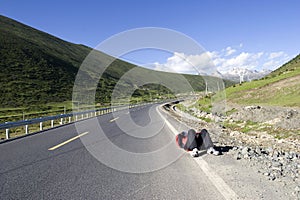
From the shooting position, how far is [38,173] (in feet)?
19.1

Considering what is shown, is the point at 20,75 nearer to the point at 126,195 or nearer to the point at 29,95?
the point at 29,95

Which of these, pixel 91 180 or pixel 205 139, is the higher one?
pixel 205 139

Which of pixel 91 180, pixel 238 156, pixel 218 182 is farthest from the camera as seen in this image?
pixel 238 156

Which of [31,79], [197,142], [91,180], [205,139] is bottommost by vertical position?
[91,180]

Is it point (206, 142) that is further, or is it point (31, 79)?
point (31, 79)

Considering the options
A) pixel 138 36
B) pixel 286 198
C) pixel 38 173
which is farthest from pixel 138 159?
pixel 138 36

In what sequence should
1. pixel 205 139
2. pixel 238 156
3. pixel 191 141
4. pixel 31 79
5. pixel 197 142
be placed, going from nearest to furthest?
pixel 238 156, pixel 205 139, pixel 191 141, pixel 197 142, pixel 31 79

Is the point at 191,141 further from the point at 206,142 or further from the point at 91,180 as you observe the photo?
the point at 91,180

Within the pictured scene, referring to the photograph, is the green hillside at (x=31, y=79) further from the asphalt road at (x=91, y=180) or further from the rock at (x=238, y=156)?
the rock at (x=238, y=156)

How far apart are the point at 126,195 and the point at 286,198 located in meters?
2.49

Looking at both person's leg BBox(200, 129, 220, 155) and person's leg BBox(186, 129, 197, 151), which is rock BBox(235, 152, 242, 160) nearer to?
person's leg BBox(200, 129, 220, 155)

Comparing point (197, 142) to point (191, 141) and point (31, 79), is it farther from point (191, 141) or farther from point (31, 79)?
point (31, 79)

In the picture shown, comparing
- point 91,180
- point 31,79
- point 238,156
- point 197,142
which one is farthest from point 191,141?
point 31,79

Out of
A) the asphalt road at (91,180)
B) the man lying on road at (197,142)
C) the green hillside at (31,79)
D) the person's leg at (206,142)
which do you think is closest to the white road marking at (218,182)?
the asphalt road at (91,180)
